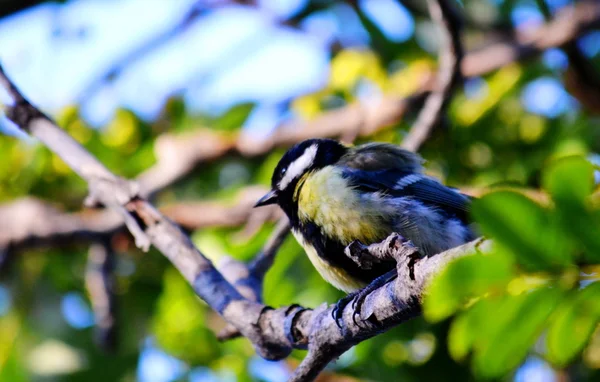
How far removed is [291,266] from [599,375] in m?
1.14

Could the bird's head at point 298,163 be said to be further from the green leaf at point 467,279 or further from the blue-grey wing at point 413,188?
the green leaf at point 467,279

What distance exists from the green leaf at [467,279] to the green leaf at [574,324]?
11 centimetres

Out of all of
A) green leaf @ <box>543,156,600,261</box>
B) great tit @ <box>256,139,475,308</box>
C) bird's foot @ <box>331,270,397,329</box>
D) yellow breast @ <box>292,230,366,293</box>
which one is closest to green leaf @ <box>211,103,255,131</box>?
great tit @ <box>256,139,475,308</box>

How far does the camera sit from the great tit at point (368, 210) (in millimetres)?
2061

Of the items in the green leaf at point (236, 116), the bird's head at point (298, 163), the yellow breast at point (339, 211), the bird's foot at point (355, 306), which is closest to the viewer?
the bird's foot at point (355, 306)

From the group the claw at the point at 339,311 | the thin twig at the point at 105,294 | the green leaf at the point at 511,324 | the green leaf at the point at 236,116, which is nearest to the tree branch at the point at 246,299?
the claw at the point at 339,311

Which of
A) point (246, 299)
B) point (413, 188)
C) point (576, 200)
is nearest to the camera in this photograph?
point (576, 200)

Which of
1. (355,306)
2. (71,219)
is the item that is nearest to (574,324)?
(355,306)

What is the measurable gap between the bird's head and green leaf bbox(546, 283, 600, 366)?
4.54ft

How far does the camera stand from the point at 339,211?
210 centimetres

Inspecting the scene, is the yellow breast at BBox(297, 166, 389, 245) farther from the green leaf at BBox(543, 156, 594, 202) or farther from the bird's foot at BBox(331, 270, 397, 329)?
the green leaf at BBox(543, 156, 594, 202)

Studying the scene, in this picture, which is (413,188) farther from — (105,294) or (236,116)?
(236,116)

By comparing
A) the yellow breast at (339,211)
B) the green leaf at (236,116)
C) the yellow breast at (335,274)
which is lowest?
the yellow breast at (335,274)

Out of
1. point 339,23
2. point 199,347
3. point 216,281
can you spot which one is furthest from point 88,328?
point 339,23
